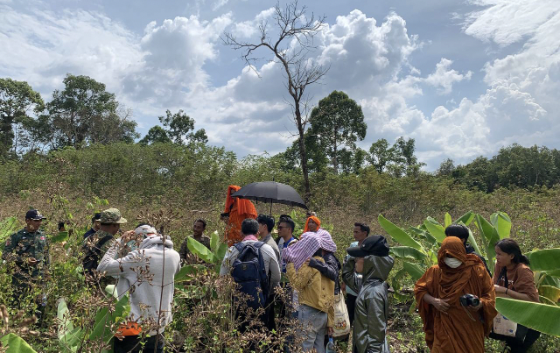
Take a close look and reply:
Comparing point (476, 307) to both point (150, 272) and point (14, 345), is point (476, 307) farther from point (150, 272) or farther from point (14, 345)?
point (14, 345)

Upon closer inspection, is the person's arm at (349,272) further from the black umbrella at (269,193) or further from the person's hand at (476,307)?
the black umbrella at (269,193)

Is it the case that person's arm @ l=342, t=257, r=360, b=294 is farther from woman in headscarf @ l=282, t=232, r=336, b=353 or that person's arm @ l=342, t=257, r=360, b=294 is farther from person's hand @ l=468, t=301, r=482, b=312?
person's hand @ l=468, t=301, r=482, b=312

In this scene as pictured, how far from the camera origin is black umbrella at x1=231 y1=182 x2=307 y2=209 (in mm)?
5523

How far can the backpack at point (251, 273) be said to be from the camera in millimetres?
3113

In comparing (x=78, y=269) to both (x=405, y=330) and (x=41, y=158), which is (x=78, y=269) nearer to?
(x=405, y=330)

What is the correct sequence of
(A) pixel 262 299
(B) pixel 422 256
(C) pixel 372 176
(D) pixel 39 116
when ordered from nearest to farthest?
1. (A) pixel 262 299
2. (B) pixel 422 256
3. (C) pixel 372 176
4. (D) pixel 39 116

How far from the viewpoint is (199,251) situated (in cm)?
413

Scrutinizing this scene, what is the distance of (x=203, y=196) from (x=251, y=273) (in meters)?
10.4

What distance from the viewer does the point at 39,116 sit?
92.6 ft

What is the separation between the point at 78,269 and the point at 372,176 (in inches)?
520

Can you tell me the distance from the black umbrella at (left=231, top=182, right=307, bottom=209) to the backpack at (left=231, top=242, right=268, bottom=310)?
2139 mm

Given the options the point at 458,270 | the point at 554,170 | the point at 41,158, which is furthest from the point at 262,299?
the point at 554,170

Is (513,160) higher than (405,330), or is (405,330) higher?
(513,160)

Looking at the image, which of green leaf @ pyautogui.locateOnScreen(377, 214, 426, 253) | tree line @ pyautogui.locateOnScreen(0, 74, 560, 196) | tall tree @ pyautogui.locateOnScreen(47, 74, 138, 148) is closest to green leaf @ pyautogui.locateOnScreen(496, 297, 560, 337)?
green leaf @ pyautogui.locateOnScreen(377, 214, 426, 253)
